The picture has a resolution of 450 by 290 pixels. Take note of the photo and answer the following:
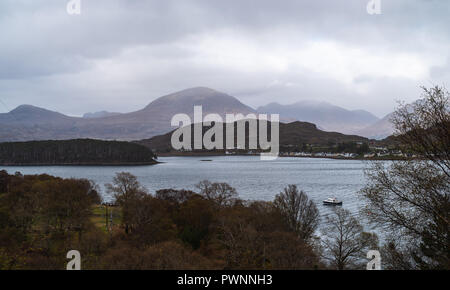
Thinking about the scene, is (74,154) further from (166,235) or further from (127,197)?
(166,235)

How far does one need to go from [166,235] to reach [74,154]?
165 meters

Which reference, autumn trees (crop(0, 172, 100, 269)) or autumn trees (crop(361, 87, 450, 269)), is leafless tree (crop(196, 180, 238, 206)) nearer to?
autumn trees (crop(0, 172, 100, 269))

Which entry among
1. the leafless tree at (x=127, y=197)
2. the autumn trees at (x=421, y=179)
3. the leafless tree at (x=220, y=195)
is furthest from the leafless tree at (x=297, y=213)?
the autumn trees at (x=421, y=179)

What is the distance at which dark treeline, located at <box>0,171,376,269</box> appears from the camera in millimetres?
19984

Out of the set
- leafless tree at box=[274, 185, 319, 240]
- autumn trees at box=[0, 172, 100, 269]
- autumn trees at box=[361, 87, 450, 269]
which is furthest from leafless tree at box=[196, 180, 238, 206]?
autumn trees at box=[361, 87, 450, 269]

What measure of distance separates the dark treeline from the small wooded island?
5227 inches

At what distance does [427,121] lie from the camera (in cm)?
943

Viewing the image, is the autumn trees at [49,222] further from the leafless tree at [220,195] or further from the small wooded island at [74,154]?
the small wooded island at [74,154]

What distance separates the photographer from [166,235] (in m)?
26.1

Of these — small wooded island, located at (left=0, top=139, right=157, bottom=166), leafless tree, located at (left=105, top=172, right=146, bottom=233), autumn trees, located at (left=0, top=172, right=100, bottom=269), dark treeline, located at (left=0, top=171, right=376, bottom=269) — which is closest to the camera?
dark treeline, located at (left=0, top=171, right=376, bottom=269)

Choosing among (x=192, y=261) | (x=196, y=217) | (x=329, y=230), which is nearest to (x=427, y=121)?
(x=192, y=261)
